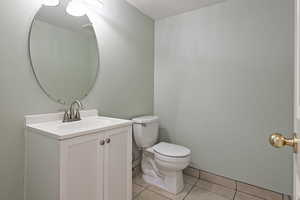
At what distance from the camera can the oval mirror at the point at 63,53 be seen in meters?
1.25

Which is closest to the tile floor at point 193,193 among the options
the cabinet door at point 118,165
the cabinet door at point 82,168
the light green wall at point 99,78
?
the cabinet door at point 118,165

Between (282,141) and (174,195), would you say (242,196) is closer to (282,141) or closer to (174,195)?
(174,195)

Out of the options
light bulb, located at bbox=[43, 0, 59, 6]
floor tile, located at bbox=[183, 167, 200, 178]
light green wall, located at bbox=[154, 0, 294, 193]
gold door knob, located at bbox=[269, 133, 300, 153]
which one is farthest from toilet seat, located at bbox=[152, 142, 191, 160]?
light bulb, located at bbox=[43, 0, 59, 6]

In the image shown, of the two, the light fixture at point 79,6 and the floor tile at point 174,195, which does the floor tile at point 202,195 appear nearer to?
the floor tile at point 174,195

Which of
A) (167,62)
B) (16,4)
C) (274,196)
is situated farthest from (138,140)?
(16,4)

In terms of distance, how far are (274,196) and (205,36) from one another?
1903mm

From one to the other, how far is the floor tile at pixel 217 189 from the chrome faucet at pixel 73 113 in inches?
62.7

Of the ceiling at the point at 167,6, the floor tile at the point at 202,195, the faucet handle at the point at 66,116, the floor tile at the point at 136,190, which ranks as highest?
the ceiling at the point at 167,6

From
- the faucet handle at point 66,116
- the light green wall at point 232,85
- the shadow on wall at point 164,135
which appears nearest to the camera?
the faucet handle at point 66,116

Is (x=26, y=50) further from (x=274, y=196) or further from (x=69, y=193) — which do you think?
(x=274, y=196)

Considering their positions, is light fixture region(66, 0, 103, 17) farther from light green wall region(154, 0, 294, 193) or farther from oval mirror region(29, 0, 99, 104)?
light green wall region(154, 0, 294, 193)

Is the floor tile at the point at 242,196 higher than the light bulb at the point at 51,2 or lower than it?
lower

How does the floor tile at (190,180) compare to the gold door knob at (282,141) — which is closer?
the gold door knob at (282,141)

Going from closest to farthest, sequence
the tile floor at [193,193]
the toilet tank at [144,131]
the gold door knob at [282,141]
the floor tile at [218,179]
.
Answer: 1. the gold door knob at [282,141]
2. the tile floor at [193,193]
3. the floor tile at [218,179]
4. the toilet tank at [144,131]
